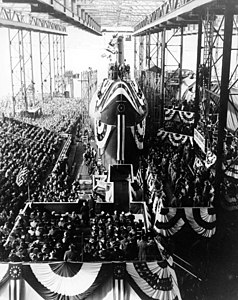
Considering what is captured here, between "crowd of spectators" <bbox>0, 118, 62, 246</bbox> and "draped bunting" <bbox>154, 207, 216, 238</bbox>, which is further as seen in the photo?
"crowd of spectators" <bbox>0, 118, 62, 246</bbox>

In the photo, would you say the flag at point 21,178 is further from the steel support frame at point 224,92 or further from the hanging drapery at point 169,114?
the hanging drapery at point 169,114

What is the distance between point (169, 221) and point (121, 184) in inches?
163

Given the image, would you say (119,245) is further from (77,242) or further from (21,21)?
(21,21)

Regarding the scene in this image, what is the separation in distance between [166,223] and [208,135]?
20.4 ft

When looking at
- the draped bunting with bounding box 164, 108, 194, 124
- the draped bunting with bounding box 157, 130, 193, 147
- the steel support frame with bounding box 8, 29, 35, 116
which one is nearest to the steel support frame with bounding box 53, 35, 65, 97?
the steel support frame with bounding box 8, 29, 35, 116

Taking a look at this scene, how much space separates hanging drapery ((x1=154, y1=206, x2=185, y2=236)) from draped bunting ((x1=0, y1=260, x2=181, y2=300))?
345 cm

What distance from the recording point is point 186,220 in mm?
14852

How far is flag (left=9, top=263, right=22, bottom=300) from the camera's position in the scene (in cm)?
1106

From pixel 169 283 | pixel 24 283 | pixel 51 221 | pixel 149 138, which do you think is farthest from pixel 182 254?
pixel 149 138

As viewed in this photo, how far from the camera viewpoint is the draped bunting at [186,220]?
14.7m

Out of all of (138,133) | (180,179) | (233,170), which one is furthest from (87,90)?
(233,170)

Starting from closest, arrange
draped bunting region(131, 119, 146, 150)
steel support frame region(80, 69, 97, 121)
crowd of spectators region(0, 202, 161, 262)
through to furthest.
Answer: crowd of spectators region(0, 202, 161, 262) → draped bunting region(131, 119, 146, 150) → steel support frame region(80, 69, 97, 121)

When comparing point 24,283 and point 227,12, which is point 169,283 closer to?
point 24,283

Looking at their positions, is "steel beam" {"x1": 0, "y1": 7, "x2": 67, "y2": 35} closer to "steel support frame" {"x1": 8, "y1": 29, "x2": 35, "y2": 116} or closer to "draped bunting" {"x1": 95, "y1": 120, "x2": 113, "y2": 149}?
"steel support frame" {"x1": 8, "y1": 29, "x2": 35, "y2": 116}
